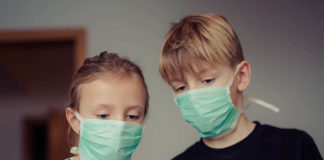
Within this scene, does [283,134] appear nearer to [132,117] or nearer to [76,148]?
[132,117]

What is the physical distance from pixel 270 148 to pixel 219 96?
21 cm

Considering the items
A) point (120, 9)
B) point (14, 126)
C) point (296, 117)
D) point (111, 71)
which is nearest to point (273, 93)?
point (296, 117)

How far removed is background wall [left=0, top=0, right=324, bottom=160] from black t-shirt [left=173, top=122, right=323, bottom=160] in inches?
33.6

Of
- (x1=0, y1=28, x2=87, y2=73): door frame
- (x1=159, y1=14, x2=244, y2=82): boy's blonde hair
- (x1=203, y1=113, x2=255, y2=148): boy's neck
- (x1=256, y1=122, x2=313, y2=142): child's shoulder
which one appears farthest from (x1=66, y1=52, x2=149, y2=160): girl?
(x1=0, y1=28, x2=87, y2=73): door frame

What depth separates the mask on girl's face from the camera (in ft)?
3.67

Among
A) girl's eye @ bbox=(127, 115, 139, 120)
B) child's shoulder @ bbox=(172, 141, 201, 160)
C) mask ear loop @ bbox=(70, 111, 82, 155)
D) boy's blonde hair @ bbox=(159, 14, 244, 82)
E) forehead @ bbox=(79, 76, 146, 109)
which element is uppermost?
boy's blonde hair @ bbox=(159, 14, 244, 82)

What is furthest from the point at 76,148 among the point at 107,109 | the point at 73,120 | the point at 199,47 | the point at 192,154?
the point at 199,47

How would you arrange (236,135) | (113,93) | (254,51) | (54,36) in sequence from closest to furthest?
(113,93), (236,135), (254,51), (54,36)

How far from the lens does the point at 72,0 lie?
2297mm

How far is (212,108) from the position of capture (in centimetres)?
117

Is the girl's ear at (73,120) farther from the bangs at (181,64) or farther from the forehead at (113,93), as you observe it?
the bangs at (181,64)

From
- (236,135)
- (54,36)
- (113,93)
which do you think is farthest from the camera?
(54,36)

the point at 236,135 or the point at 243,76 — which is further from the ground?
the point at 243,76

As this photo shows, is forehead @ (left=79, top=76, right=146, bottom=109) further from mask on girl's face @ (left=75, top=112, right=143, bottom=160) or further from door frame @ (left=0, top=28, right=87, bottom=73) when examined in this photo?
door frame @ (left=0, top=28, right=87, bottom=73)
